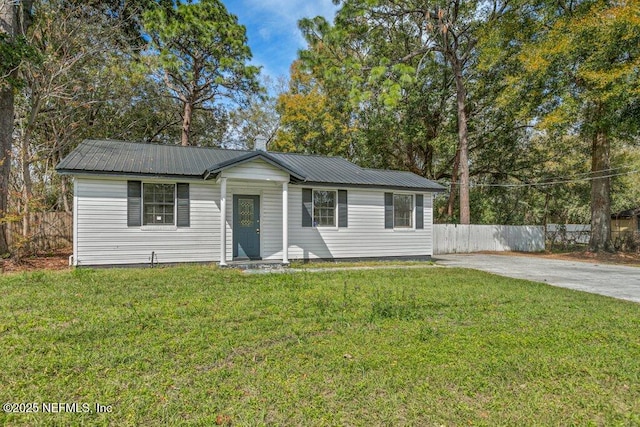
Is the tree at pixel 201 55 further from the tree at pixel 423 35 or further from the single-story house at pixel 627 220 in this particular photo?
the single-story house at pixel 627 220

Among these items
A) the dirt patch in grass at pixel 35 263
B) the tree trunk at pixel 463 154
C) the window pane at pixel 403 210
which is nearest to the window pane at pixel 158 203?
the dirt patch in grass at pixel 35 263

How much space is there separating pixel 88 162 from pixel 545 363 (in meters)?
10.3

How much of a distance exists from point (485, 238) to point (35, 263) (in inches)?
716

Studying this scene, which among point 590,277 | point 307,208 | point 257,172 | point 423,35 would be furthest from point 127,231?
point 423,35

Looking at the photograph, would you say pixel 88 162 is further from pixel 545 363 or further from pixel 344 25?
pixel 344 25

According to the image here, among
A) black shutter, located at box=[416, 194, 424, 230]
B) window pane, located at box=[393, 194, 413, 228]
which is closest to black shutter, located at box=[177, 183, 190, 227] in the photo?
window pane, located at box=[393, 194, 413, 228]

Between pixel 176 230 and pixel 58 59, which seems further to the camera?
pixel 58 59

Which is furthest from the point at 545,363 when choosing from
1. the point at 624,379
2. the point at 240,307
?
the point at 240,307

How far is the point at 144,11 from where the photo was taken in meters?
15.0

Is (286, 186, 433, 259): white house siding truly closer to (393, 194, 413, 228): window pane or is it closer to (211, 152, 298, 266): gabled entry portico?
(393, 194, 413, 228): window pane

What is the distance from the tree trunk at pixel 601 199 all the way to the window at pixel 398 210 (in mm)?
10020

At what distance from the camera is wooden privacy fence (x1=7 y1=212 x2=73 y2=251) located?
439 inches

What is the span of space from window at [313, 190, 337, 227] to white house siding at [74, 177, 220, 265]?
3031mm

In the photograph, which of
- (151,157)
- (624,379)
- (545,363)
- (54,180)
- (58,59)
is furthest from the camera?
(54,180)
